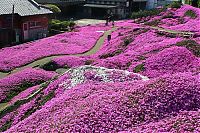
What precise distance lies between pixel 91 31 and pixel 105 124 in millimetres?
50415

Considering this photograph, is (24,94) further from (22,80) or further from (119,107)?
(119,107)

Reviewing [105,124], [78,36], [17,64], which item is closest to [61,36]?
[78,36]

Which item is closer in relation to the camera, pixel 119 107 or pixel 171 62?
pixel 119 107

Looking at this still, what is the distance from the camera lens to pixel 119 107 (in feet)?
61.9

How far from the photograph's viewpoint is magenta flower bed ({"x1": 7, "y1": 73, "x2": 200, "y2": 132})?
706 inches

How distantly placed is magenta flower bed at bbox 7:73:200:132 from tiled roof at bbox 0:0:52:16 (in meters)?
40.2

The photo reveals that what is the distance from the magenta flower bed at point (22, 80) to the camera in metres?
33.6

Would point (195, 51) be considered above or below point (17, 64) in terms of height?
above

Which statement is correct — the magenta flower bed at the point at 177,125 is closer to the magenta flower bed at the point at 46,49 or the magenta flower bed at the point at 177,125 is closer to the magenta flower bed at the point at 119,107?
the magenta flower bed at the point at 119,107

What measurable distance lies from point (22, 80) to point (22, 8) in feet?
94.3

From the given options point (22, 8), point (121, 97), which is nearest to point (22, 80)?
point (121, 97)

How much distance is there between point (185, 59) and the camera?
30656 mm

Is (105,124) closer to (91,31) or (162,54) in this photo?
(162,54)

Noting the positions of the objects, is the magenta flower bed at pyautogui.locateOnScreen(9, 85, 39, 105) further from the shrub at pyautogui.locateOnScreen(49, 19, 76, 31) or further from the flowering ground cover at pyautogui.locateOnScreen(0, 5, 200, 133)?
the shrub at pyautogui.locateOnScreen(49, 19, 76, 31)
